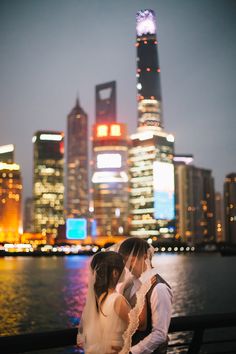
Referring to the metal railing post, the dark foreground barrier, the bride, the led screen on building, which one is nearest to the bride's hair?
the bride

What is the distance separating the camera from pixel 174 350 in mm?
22297

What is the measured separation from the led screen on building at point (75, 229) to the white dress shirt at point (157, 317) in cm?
15553

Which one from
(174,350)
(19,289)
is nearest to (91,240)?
(19,289)

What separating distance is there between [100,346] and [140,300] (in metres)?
0.40

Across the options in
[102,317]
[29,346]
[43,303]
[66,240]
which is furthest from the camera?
[66,240]

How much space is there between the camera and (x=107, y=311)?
11.6ft

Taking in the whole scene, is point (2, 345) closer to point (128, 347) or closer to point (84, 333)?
point (84, 333)

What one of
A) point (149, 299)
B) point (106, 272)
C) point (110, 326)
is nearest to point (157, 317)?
point (149, 299)

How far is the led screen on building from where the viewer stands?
519 ft

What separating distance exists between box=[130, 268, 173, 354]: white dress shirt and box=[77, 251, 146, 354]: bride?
0.31ft

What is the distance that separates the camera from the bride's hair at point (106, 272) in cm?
356

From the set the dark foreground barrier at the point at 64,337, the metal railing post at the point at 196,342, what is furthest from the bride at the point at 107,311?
the metal railing post at the point at 196,342

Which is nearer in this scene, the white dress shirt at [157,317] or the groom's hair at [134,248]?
the white dress shirt at [157,317]

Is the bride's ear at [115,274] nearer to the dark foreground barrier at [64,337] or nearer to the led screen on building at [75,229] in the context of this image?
the dark foreground barrier at [64,337]
